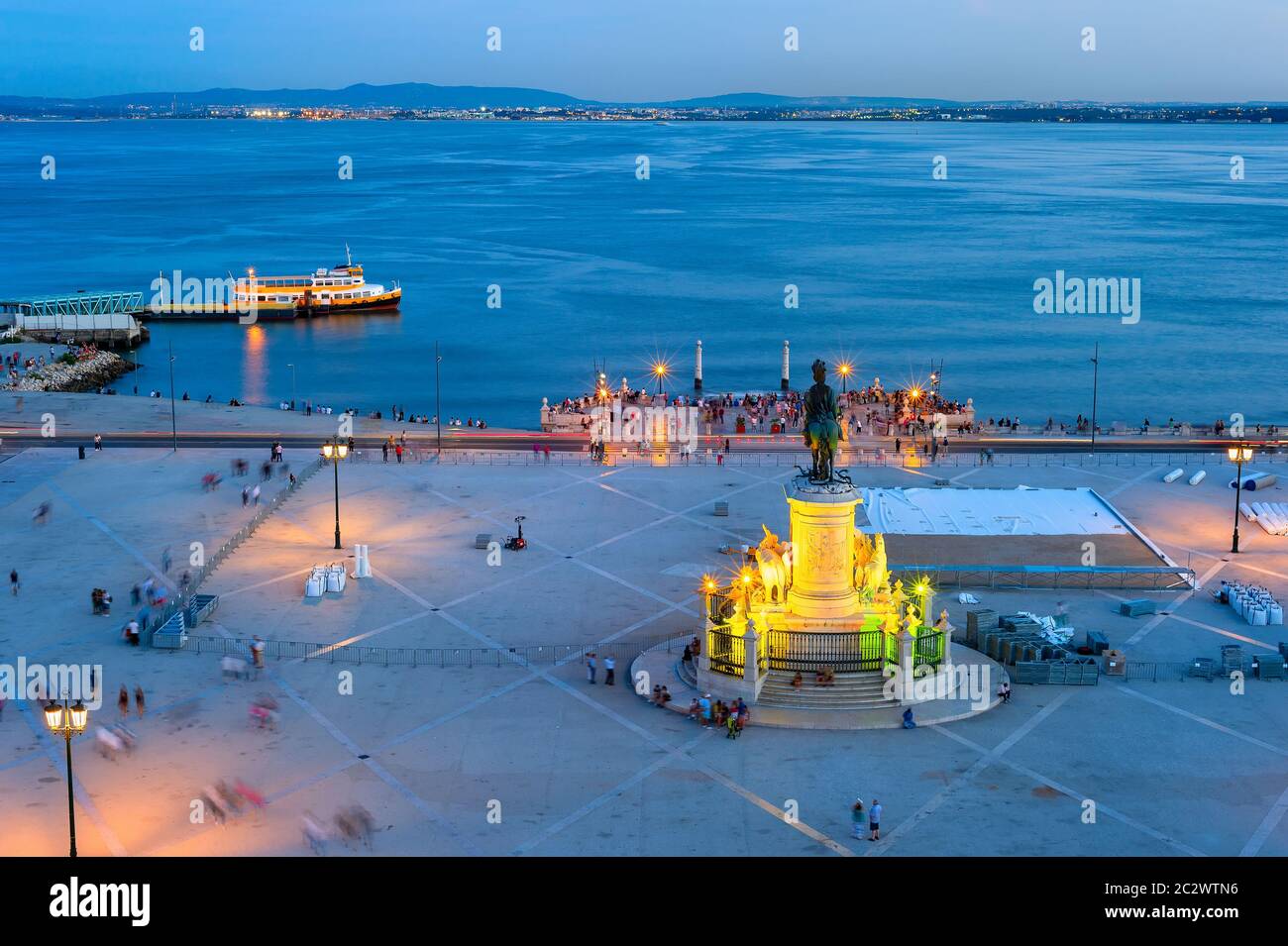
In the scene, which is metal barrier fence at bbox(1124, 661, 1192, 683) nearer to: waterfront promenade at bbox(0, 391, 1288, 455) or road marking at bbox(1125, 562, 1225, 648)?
road marking at bbox(1125, 562, 1225, 648)

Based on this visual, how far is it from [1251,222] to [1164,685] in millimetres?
173919

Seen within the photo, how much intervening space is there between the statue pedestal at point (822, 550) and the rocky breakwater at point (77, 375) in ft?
183

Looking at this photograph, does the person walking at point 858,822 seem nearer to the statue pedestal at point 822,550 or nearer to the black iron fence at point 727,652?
the black iron fence at point 727,652

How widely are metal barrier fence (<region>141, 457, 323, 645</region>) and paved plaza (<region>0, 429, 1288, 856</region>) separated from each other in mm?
444

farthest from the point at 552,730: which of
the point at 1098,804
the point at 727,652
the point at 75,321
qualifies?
the point at 75,321

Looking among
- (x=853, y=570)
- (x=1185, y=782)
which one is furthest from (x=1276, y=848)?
(x=853, y=570)

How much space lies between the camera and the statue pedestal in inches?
1332

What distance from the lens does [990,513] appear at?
48.1 meters

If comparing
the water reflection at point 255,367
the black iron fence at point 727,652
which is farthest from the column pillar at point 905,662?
the water reflection at point 255,367

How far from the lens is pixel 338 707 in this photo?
Result: 33531mm

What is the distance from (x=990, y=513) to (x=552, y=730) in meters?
20.5

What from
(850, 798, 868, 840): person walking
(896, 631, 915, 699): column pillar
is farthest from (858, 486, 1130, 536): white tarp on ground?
(850, 798, 868, 840): person walking

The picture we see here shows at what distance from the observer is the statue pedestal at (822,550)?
33.8 meters
